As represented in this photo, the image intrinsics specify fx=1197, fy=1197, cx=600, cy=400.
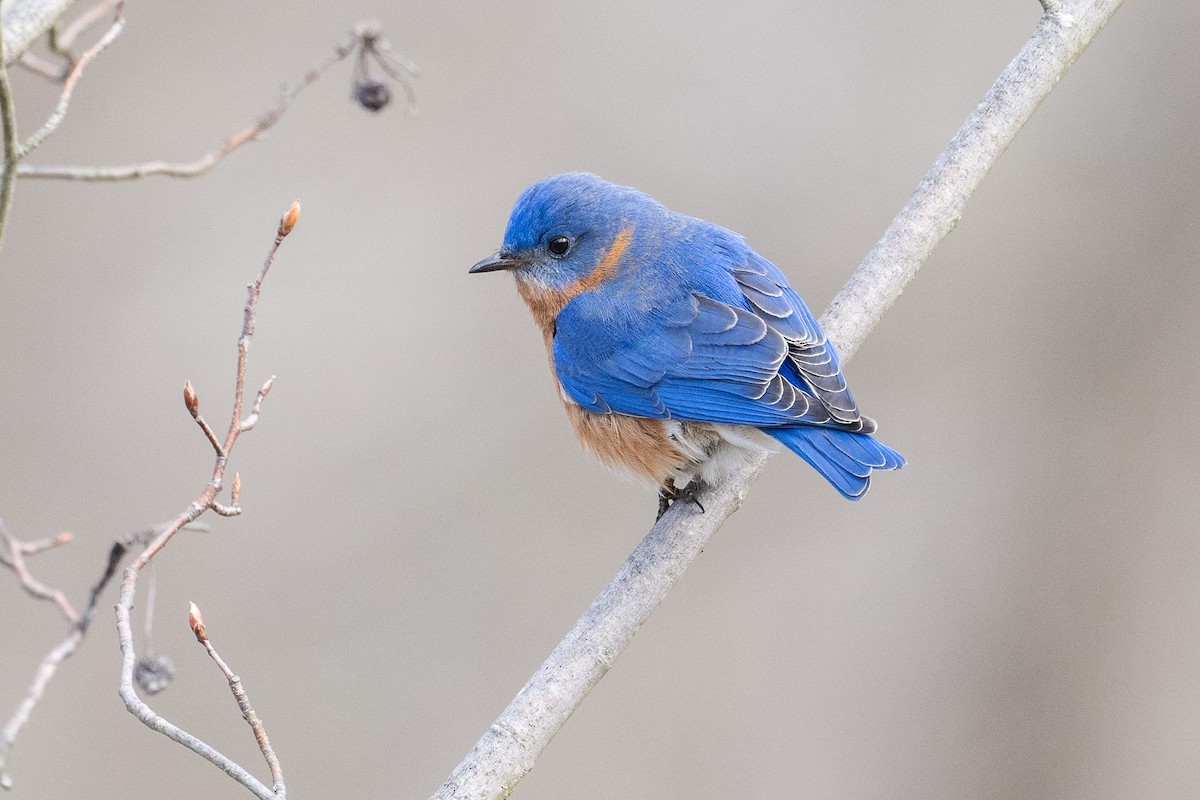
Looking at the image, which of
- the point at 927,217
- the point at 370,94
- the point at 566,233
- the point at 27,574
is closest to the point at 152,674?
the point at 27,574

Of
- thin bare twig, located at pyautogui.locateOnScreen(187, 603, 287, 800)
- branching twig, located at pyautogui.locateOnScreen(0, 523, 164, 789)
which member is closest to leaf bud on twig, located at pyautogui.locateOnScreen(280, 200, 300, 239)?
branching twig, located at pyautogui.locateOnScreen(0, 523, 164, 789)

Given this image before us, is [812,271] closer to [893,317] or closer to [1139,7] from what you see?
[893,317]

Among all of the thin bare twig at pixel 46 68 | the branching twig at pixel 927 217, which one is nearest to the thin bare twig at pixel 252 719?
the thin bare twig at pixel 46 68

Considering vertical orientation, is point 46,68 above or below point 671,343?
below

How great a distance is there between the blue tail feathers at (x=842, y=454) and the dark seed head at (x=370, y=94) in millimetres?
Result: 1322

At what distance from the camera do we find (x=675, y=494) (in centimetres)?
332

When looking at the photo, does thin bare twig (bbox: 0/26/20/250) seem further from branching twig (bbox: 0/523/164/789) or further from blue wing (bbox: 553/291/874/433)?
blue wing (bbox: 553/291/874/433)

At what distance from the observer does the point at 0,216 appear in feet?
4.98

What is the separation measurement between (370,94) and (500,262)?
0.91 metres

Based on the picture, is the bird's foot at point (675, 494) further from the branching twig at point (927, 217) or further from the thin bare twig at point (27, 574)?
the thin bare twig at point (27, 574)

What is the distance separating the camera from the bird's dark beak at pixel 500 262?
12.0ft

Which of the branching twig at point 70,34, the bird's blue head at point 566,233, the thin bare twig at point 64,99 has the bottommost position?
the thin bare twig at point 64,99

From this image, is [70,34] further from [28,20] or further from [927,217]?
[927,217]

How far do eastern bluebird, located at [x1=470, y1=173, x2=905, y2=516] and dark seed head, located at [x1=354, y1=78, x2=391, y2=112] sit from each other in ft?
2.64
